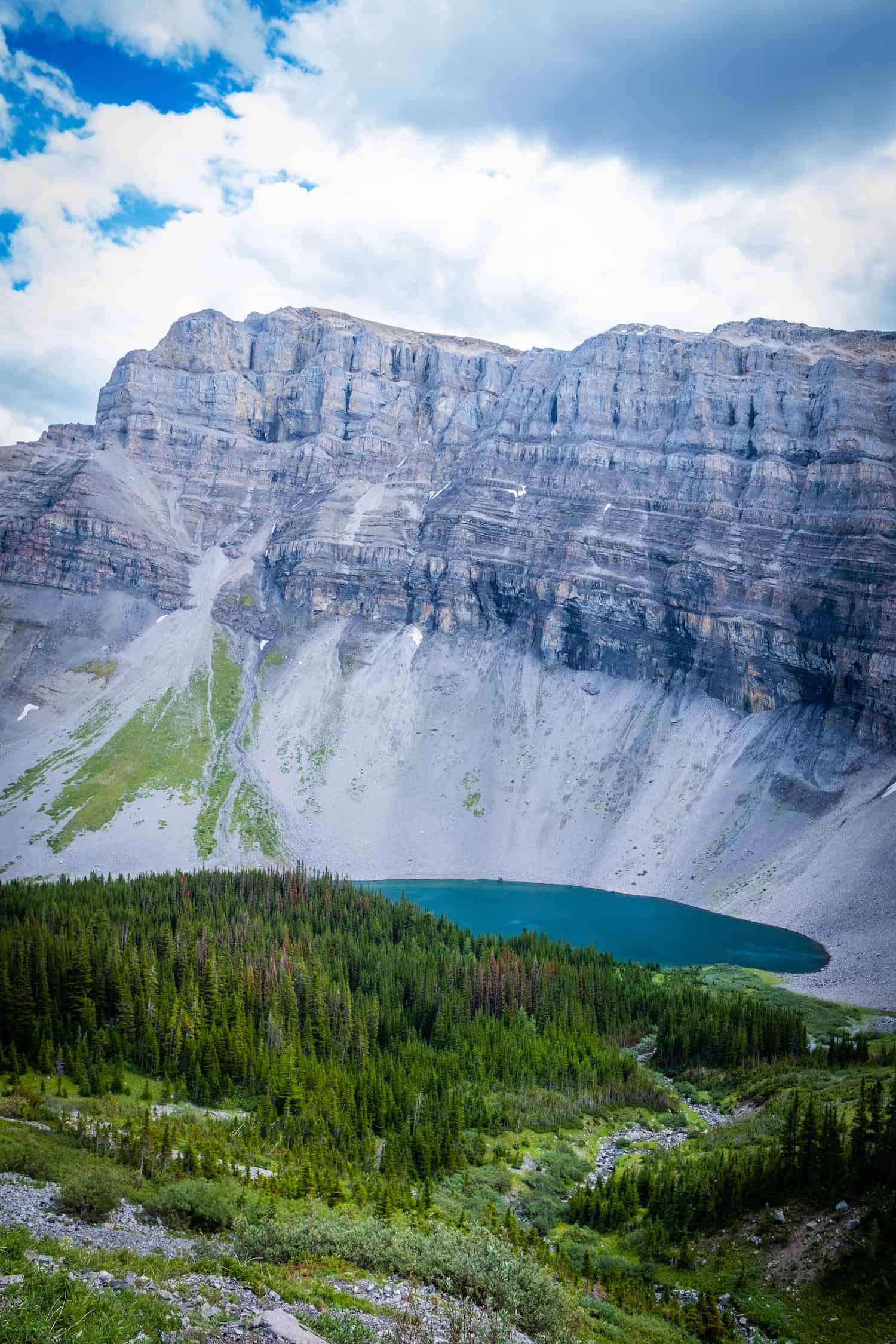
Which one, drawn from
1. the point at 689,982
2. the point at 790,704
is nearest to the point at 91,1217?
the point at 689,982

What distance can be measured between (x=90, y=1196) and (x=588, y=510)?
156337 millimetres

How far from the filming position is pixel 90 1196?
74.3ft

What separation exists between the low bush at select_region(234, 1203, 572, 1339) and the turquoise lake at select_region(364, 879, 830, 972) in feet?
204

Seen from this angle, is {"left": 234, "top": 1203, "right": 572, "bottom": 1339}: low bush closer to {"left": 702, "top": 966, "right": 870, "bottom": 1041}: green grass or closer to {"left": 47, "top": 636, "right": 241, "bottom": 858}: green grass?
{"left": 702, "top": 966, "right": 870, "bottom": 1041}: green grass

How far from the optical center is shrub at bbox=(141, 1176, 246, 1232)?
24094mm

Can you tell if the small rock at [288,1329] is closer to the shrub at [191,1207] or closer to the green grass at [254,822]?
the shrub at [191,1207]

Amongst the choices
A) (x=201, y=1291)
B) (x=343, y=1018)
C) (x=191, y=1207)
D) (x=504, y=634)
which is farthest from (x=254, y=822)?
(x=201, y=1291)

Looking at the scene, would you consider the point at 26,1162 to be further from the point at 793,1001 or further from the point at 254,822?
the point at 254,822

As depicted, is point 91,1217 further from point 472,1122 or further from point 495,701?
point 495,701

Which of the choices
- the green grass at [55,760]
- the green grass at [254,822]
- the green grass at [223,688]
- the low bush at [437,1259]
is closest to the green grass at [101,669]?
the green grass at [55,760]

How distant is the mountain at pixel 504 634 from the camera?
11812 centimetres

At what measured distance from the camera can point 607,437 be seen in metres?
175

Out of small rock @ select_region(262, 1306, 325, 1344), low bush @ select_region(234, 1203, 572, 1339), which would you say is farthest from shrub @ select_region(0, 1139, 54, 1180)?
small rock @ select_region(262, 1306, 325, 1344)

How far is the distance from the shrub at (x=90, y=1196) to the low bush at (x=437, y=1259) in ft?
11.8
